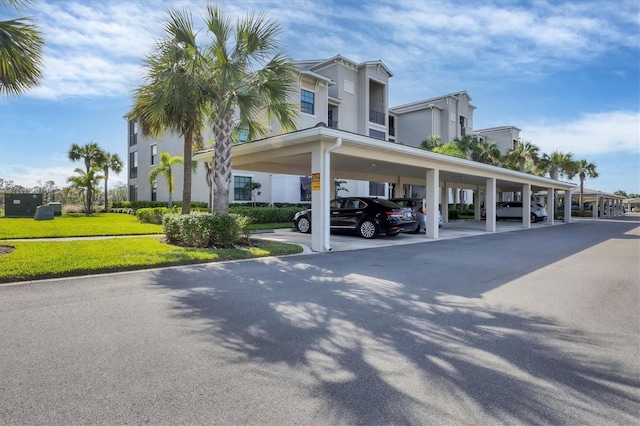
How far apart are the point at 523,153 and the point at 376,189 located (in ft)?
53.5

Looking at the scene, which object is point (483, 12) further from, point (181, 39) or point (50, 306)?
point (50, 306)

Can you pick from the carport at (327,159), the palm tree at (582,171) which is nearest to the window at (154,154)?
the carport at (327,159)

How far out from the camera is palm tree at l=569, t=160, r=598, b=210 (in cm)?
4068

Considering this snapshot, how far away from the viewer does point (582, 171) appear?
1693 inches

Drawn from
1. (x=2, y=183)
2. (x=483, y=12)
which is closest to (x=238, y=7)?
(x=483, y=12)

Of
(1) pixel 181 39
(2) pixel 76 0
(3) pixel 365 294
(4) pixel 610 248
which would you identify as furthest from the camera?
(4) pixel 610 248

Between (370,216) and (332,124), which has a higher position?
(332,124)

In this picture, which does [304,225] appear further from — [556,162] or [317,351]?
[556,162]

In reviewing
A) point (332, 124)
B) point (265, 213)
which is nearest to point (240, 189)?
point (265, 213)

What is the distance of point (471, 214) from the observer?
115 feet

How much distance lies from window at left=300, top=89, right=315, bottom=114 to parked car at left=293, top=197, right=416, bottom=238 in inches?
490

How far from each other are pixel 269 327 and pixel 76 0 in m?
9.14

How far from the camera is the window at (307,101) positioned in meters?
25.1

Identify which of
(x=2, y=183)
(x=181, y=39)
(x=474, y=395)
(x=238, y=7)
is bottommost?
(x=474, y=395)
